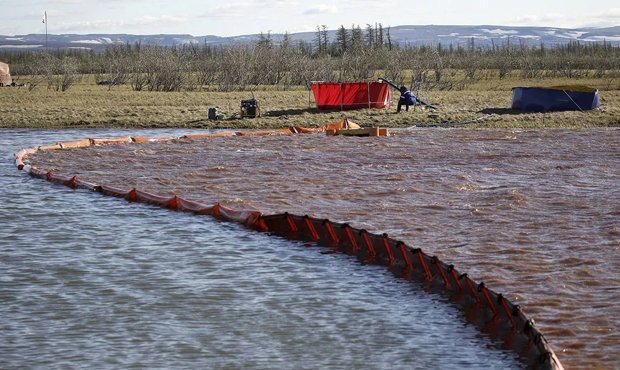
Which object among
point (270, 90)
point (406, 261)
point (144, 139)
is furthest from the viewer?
point (270, 90)

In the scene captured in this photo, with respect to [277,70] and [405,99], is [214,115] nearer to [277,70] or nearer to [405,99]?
[405,99]

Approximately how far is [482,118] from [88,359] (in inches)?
1081

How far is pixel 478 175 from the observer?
22391mm

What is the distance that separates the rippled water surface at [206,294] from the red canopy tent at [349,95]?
17.1 metres

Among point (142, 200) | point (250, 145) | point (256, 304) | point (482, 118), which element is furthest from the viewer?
point (482, 118)

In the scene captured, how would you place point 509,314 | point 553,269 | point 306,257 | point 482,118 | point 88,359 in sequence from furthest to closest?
point 482,118, point 306,257, point 553,269, point 509,314, point 88,359

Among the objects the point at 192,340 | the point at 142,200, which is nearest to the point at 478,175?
the point at 142,200

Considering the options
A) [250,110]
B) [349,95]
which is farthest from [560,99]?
[250,110]

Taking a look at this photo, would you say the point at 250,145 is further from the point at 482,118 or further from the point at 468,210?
the point at 468,210

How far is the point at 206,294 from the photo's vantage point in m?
12.3

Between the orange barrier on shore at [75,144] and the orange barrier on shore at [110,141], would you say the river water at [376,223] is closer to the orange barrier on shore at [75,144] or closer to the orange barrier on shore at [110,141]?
the orange barrier on shore at [75,144]

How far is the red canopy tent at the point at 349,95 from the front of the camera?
3809cm

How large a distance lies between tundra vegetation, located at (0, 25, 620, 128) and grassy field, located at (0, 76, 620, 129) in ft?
0.12

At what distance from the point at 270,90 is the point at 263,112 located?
1411 centimetres
